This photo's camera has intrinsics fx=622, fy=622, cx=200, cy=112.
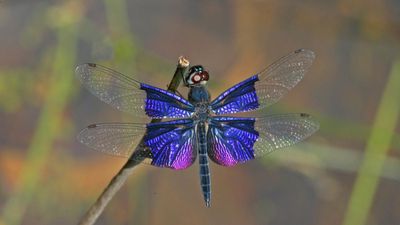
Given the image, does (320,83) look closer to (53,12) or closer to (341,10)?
(341,10)

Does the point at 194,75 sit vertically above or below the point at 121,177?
above

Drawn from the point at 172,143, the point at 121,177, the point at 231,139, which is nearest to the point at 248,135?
the point at 231,139

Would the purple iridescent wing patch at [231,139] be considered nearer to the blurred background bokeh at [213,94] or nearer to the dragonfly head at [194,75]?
the dragonfly head at [194,75]

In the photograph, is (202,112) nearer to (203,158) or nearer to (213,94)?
(203,158)

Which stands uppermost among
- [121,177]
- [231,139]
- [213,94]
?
[213,94]

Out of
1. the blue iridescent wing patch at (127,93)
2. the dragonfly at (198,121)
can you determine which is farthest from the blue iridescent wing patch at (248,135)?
the blue iridescent wing patch at (127,93)

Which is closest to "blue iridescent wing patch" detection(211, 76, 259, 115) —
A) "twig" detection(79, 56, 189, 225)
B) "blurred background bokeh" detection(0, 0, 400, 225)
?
"twig" detection(79, 56, 189, 225)

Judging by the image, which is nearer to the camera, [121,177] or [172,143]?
[121,177]

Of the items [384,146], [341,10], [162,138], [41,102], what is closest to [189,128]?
[162,138]
